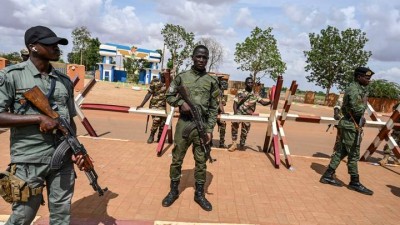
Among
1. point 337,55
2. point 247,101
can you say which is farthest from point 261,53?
point 247,101

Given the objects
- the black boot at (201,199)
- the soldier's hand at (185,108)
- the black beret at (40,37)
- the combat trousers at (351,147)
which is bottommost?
the black boot at (201,199)

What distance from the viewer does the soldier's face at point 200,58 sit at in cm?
374

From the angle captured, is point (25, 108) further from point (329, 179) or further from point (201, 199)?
point (329, 179)

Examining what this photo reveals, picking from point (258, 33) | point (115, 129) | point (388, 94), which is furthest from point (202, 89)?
point (388, 94)

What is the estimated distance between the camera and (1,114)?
2.17 m

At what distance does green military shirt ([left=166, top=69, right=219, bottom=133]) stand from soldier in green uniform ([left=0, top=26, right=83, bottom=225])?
1.58 metres

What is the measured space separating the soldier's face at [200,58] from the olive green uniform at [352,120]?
2.53 metres

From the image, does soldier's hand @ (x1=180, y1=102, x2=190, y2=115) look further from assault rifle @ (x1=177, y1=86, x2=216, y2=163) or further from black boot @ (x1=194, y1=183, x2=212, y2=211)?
black boot @ (x1=194, y1=183, x2=212, y2=211)

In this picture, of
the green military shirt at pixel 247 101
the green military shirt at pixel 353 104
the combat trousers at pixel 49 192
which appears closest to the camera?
the combat trousers at pixel 49 192

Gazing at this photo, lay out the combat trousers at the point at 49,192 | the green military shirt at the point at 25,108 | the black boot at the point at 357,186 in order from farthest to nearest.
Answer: the black boot at the point at 357,186 < the combat trousers at the point at 49,192 < the green military shirt at the point at 25,108

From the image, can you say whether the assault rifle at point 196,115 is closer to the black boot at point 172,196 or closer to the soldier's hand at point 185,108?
the soldier's hand at point 185,108

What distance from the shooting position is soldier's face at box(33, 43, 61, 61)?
2.29 metres

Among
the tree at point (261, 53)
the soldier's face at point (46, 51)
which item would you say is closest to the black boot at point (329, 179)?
the soldier's face at point (46, 51)

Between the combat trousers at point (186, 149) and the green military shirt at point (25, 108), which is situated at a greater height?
the green military shirt at point (25, 108)
